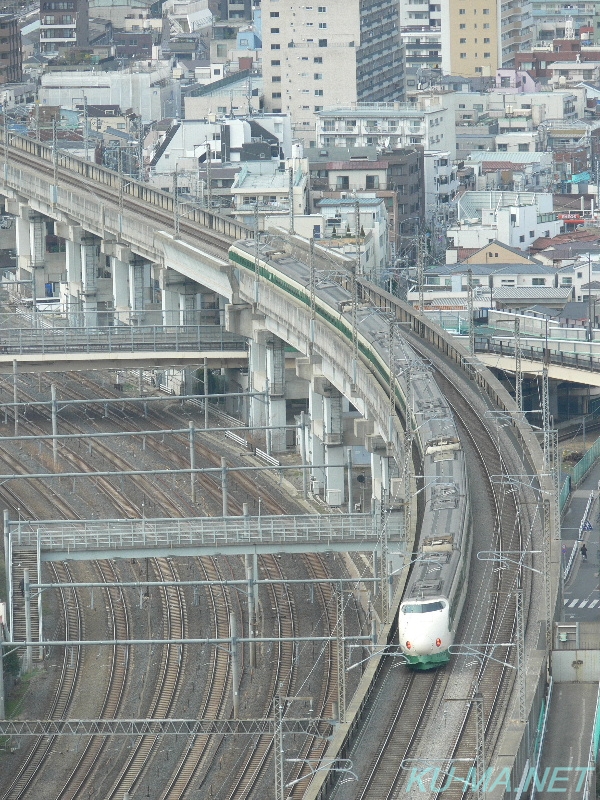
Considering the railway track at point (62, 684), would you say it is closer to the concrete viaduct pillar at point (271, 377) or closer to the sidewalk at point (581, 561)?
the sidewalk at point (581, 561)

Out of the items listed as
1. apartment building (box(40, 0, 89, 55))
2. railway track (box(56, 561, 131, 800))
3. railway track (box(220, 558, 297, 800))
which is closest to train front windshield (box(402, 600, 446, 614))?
railway track (box(220, 558, 297, 800))

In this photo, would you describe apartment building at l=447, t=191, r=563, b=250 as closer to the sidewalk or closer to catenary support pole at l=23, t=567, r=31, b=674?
the sidewalk

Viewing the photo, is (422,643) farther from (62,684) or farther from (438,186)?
(438,186)

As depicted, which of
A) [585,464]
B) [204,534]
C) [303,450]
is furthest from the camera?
[303,450]

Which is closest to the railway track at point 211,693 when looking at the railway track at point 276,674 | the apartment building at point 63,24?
the railway track at point 276,674

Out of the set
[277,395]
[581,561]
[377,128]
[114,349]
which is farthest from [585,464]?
[377,128]
